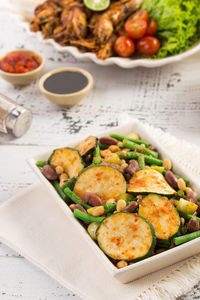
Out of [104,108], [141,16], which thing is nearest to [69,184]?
[104,108]

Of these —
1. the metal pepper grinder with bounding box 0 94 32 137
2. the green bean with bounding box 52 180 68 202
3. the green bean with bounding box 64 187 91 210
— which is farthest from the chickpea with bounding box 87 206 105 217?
the metal pepper grinder with bounding box 0 94 32 137

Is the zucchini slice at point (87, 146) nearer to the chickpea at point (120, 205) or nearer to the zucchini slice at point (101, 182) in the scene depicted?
the zucchini slice at point (101, 182)

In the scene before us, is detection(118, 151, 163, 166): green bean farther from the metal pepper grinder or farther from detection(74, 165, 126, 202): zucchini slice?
the metal pepper grinder

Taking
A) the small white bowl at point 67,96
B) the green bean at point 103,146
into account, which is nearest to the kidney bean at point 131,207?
the green bean at point 103,146

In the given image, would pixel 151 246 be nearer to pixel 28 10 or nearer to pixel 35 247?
pixel 35 247

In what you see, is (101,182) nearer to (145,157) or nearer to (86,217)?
(86,217)

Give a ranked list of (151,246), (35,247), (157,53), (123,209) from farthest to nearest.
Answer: (157,53)
(35,247)
(123,209)
(151,246)

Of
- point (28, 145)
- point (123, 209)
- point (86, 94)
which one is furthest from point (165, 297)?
point (86, 94)
